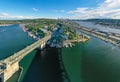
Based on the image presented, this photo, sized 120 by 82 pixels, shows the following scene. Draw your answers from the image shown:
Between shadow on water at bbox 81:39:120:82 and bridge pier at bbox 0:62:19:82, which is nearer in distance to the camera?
bridge pier at bbox 0:62:19:82

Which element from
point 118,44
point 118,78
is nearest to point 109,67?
point 118,78

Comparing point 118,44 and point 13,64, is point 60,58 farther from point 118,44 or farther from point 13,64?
point 118,44

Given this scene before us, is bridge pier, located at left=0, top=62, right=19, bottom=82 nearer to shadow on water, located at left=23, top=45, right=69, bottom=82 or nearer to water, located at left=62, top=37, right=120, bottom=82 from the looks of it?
shadow on water, located at left=23, top=45, right=69, bottom=82

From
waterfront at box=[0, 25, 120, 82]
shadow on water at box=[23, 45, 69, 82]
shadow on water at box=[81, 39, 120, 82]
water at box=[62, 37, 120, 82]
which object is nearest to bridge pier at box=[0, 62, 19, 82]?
waterfront at box=[0, 25, 120, 82]

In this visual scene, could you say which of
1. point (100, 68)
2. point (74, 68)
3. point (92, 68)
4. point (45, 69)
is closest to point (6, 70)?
point (45, 69)

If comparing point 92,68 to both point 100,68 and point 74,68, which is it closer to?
point 100,68

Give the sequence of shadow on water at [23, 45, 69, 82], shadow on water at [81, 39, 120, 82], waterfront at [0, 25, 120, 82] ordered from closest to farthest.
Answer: shadow on water at [23, 45, 69, 82]
waterfront at [0, 25, 120, 82]
shadow on water at [81, 39, 120, 82]

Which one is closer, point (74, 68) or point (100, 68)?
point (100, 68)
